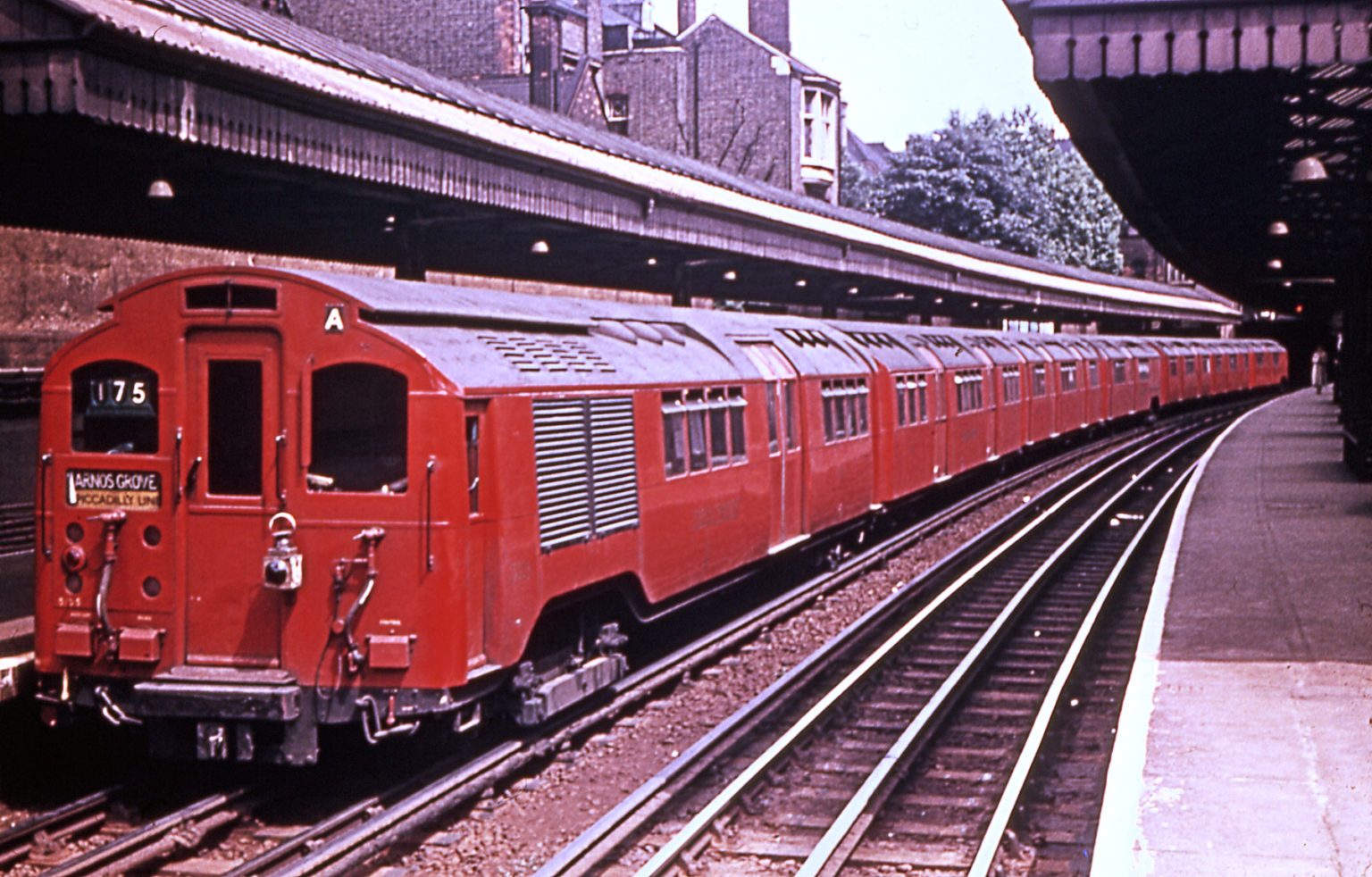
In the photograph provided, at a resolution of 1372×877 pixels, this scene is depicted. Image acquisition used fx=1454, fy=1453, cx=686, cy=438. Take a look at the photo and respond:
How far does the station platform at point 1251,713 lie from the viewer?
737cm

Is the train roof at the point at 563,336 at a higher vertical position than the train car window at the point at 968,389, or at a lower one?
higher

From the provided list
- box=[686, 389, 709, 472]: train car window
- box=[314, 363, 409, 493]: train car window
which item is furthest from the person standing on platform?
box=[314, 363, 409, 493]: train car window

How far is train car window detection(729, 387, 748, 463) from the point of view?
13.5 m

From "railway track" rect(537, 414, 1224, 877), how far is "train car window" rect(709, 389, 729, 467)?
196 centimetres

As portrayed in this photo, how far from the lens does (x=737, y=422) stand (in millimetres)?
13703

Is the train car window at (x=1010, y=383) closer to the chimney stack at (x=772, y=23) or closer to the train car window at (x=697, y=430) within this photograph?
the train car window at (x=697, y=430)

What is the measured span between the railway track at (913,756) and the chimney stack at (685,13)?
49.6 metres

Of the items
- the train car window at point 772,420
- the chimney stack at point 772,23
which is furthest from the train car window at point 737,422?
the chimney stack at point 772,23

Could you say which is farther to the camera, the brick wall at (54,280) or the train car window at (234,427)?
the brick wall at (54,280)

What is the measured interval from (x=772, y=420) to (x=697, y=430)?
2.43m

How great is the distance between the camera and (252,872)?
7.45m

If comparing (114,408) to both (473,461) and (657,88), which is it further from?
(657,88)

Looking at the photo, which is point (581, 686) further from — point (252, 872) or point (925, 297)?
point (925, 297)

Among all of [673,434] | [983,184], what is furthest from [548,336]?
[983,184]
